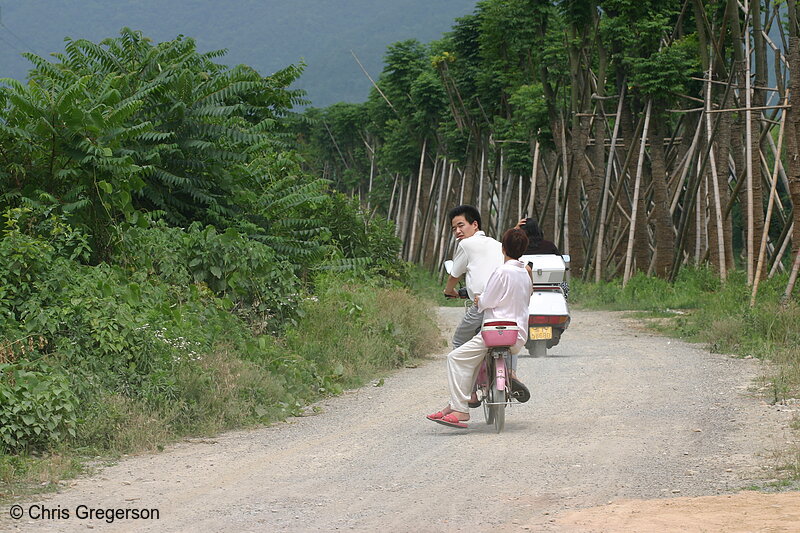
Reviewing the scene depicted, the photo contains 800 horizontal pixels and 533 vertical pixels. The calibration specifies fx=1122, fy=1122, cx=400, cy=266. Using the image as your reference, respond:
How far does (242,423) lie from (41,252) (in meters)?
2.38

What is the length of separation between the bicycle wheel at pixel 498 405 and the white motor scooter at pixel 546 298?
531 centimetres

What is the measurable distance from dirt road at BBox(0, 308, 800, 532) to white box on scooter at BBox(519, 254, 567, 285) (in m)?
2.82

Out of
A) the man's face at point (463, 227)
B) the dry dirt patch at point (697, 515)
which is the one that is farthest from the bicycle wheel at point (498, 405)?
the dry dirt patch at point (697, 515)

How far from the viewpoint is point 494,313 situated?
31.3 ft

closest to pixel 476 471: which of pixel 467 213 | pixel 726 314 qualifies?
pixel 467 213

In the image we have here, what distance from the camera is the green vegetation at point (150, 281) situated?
9.16 meters

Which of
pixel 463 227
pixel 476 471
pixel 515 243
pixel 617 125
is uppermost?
pixel 617 125

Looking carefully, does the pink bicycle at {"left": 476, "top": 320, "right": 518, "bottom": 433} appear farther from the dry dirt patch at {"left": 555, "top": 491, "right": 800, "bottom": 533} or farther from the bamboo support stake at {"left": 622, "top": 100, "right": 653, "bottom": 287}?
the bamboo support stake at {"left": 622, "top": 100, "right": 653, "bottom": 287}

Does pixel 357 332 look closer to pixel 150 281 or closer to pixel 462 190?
pixel 150 281

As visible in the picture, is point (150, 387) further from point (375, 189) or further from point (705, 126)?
point (375, 189)

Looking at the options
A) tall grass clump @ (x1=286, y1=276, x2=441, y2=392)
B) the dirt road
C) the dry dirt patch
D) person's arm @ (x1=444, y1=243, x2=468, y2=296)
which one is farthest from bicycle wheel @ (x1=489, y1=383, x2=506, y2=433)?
tall grass clump @ (x1=286, y1=276, x2=441, y2=392)

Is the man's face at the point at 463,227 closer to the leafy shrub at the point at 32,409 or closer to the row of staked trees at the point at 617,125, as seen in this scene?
the leafy shrub at the point at 32,409

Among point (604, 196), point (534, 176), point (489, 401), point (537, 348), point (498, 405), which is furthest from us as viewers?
point (534, 176)

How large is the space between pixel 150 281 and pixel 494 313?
14.3 feet
